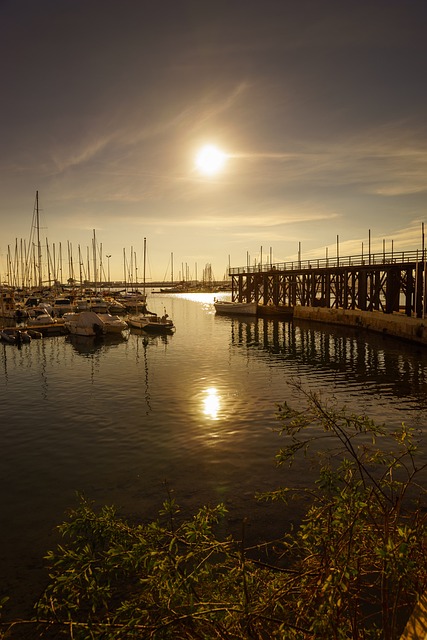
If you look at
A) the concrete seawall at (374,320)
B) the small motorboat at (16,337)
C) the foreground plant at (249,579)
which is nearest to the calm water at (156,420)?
the concrete seawall at (374,320)

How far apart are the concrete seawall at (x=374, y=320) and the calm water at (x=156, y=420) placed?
1831 mm

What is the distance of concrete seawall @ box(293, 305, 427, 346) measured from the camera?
37.3m

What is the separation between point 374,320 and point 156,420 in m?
35.1

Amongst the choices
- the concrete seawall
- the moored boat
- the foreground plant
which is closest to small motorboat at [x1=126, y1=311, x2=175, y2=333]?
the moored boat

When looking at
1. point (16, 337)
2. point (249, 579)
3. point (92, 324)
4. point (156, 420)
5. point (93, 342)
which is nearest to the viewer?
point (249, 579)

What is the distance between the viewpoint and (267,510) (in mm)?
10922

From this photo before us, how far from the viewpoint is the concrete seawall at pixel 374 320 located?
123 ft

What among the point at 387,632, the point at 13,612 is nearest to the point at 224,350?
the point at 13,612

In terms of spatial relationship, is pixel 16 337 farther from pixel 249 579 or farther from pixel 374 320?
pixel 249 579

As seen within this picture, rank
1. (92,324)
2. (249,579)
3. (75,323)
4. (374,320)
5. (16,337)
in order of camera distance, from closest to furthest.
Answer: (249,579) < (16,337) < (92,324) < (374,320) < (75,323)

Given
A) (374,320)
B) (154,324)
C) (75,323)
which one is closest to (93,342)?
(75,323)

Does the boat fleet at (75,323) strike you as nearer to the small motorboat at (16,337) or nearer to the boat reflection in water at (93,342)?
the small motorboat at (16,337)

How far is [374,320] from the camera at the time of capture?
46562mm

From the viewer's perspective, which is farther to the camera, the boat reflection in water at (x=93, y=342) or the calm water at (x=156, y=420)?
the boat reflection in water at (x=93, y=342)
